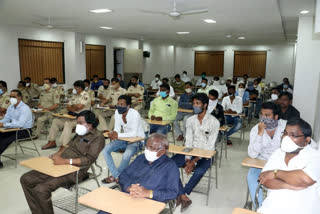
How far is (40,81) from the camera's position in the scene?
10109 mm

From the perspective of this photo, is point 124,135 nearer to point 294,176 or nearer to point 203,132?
point 203,132

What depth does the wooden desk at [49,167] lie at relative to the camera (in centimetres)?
293

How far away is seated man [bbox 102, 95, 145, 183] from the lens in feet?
14.1

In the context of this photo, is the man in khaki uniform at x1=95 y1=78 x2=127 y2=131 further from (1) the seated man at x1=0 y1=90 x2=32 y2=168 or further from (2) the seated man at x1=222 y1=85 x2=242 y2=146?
(2) the seated man at x1=222 y1=85 x2=242 y2=146

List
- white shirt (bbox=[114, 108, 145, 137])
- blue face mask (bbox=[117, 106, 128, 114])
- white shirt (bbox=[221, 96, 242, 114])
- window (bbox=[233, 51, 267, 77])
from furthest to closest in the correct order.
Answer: window (bbox=[233, 51, 267, 77])
white shirt (bbox=[221, 96, 242, 114])
blue face mask (bbox=[117, 106, 128, 114])
white shirt (bbox=[114, 108, 145, 137])

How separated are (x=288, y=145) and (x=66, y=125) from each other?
471 cm

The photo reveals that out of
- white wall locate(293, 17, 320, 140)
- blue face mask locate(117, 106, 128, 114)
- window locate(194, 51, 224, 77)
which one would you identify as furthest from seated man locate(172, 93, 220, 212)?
window locate(194, 51, 224, 77)

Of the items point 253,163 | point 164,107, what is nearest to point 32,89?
point 164,107

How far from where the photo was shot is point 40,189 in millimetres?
3068

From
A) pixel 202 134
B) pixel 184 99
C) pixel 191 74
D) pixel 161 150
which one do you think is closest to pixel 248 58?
pixel 191 74

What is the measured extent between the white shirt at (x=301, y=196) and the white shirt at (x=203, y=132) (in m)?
1.82

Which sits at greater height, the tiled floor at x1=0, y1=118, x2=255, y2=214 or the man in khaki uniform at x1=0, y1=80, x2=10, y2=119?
the man in khaki uniform at x1=0, y1=80, x2=10, y2=119

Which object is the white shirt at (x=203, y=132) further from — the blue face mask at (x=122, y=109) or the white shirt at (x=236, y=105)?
the white shirt at (x=236, y=105)

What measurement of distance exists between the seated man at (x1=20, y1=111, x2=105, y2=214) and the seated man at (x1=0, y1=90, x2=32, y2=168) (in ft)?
6.94
